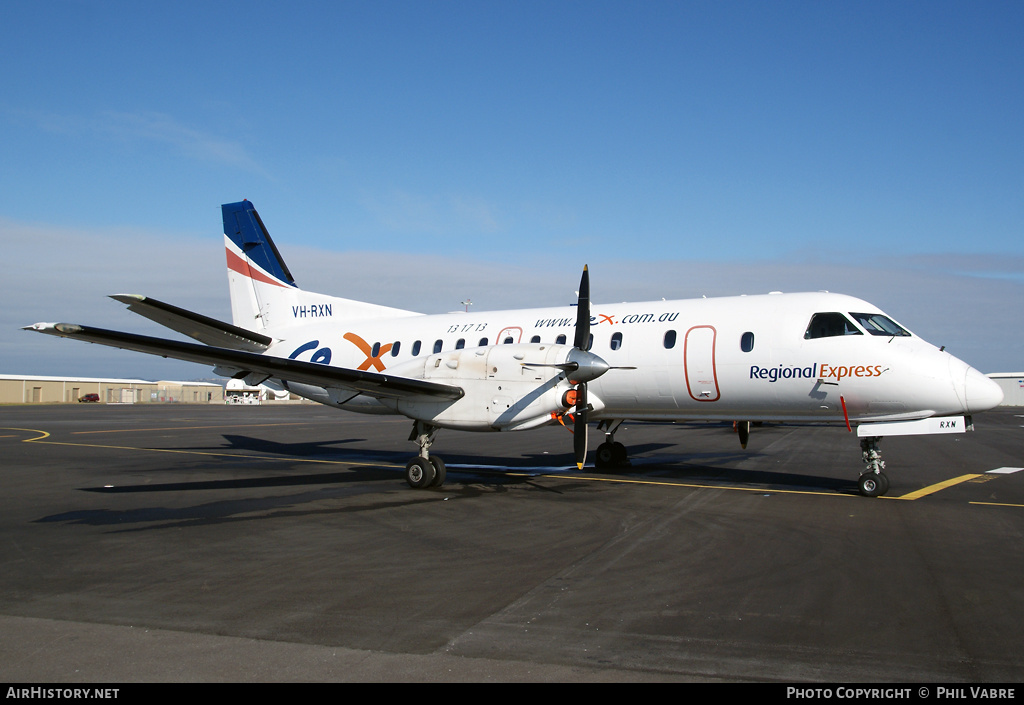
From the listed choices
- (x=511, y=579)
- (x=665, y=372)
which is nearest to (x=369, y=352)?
(x=665, y=372)

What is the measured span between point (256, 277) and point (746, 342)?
A: 13.5 metres

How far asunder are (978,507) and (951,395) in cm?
176

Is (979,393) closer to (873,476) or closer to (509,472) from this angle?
(873,476)

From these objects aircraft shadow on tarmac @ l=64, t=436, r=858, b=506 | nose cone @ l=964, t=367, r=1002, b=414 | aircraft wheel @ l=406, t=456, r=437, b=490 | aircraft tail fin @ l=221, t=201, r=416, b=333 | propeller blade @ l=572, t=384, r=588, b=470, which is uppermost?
aircraft tail fin @ l=221, t=201, r=416, b=333

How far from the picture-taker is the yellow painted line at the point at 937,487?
12175 millimetres

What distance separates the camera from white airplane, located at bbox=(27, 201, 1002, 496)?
11375mm

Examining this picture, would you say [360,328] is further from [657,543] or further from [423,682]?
[423,682]

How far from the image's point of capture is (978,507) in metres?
11.0

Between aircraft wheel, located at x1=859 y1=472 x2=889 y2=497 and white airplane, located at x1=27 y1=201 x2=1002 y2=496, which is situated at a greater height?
white airplane, located at x1=27 y1=201 x2=1002 y2=496

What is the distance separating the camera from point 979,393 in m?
10.9

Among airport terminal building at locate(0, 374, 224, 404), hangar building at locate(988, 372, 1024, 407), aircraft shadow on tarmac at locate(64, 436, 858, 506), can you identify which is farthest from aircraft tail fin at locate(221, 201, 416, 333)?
hangar building at locate(988, 372, 1024, 407)

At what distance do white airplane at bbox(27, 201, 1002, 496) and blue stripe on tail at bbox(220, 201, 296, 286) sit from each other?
4.62 meters

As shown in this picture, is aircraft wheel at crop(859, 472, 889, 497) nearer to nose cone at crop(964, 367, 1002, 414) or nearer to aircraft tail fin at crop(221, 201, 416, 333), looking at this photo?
nose cone at crop(964, 367, 1002, 414)

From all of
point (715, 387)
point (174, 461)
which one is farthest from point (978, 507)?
point (174, 461)
